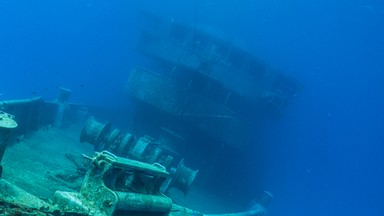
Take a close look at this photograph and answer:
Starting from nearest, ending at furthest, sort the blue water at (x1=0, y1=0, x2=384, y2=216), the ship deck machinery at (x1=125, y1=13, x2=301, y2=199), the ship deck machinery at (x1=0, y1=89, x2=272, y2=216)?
the ship deck machinery at (x1=0, y1=89, x2=272, y2=216)
the ship deck machinery at (x1=125, y1=13, x2=301, y2=199)
the blue water at (x1=0, y1=0, x2=384, y2=216)

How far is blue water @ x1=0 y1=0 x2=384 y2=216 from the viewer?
190 feet

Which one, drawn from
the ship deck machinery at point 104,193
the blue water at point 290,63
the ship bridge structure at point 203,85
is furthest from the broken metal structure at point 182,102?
the blue water at point 290,63

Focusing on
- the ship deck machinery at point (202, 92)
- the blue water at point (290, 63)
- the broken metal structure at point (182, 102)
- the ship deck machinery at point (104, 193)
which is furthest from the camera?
the blue water at point (290, 63)

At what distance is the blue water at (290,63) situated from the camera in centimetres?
5806

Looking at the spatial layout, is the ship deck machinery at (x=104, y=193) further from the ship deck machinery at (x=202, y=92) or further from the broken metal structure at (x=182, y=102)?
the ship deck machinery at (x=202, y=92)

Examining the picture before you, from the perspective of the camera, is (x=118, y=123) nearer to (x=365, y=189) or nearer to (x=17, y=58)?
(x=17, y=58)

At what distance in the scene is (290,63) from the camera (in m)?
82.7

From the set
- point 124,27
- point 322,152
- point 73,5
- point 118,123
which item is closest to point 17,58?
point 124,27

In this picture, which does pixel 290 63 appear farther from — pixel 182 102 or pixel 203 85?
pixel 182 102

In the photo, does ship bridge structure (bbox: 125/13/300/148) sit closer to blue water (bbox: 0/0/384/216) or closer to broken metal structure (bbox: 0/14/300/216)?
broken metal structure (bbox: 0/14/300/216)

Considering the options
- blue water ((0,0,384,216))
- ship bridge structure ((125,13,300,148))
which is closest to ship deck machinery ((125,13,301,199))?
ship bridge structure ((125,13,300,148))

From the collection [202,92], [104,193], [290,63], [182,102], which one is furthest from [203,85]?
[290,63]

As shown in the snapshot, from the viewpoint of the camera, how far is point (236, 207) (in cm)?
1564

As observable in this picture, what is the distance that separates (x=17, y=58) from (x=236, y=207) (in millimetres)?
76392
